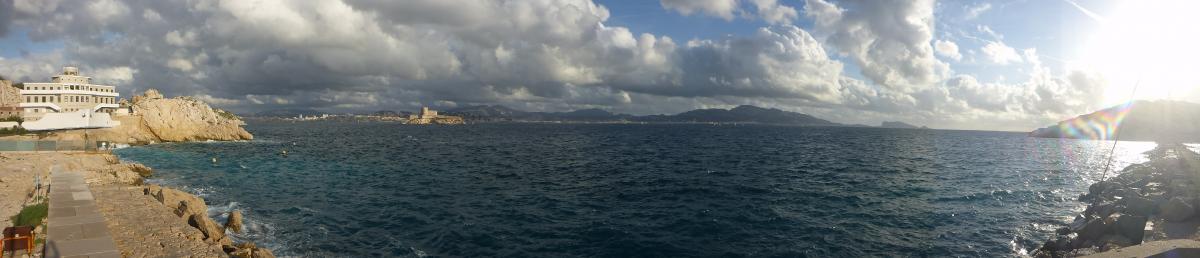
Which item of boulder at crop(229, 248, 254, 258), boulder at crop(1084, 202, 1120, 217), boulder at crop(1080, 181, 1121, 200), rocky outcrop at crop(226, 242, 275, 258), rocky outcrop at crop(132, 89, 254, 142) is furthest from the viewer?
rocky outcrop at crop(132, 89, 254, 142)

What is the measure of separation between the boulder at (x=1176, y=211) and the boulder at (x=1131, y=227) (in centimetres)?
474

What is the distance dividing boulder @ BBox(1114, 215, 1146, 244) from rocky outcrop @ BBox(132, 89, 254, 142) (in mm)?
123905

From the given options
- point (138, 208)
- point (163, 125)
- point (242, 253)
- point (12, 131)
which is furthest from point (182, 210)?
point (163, 125)

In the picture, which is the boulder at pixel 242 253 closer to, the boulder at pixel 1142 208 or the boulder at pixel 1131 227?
the boulder at pixel 1131 227

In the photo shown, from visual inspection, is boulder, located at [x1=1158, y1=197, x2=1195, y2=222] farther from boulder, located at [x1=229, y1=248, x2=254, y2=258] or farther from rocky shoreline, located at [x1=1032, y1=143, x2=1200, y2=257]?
boulder, located at [x1=229, y1=248, x2=254, y2=258]

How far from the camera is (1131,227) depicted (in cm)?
2145

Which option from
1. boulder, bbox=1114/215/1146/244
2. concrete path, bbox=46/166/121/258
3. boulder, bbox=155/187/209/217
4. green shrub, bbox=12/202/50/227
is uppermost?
boulder, bbox=1114/215/1146/244

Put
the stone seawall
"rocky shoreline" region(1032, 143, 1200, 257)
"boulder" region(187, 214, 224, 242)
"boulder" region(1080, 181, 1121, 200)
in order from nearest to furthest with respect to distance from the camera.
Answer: the stone seawall → "boulder" region(187, 214, 224, 242) → "rocky shoreline" region(1032, 143, 1200, 257) → "boulder" region(1080, 181, 1121, 200)

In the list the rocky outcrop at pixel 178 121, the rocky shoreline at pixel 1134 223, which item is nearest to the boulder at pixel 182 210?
the rocky shoreline at pixel 1134 223

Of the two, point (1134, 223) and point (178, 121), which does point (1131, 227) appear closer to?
point (1134, 223)

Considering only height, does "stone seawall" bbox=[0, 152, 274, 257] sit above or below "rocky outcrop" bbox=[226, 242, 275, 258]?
above

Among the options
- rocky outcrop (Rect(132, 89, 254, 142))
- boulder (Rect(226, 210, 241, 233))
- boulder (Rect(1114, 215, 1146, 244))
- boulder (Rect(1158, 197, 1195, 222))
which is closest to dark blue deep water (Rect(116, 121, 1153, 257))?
boulder (Rect(226, 210, 241, 233))

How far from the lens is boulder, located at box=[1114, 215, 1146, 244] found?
68.9 ft

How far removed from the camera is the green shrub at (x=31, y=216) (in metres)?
19.1
